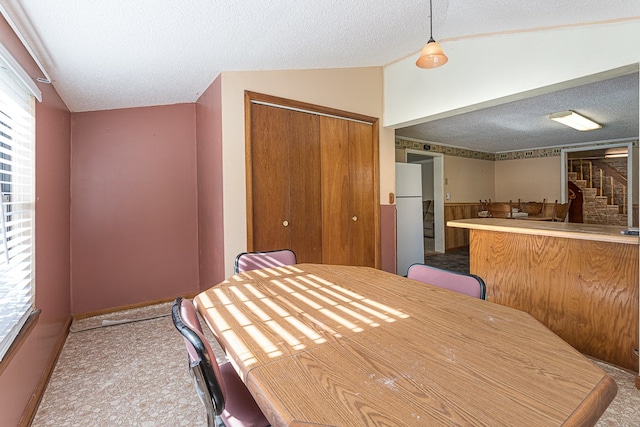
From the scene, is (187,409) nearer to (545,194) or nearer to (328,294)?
(328,294)

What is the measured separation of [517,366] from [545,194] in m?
7.02

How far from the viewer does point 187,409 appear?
168cm

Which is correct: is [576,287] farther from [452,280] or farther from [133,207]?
[133,207]

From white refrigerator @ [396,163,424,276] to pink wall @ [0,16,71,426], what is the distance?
11.3ft

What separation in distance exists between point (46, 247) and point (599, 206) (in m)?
10.3

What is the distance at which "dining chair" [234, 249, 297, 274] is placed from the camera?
200 centimetres

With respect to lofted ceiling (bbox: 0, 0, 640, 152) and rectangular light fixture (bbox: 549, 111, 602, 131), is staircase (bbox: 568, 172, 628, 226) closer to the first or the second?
rectangular light fixture (bbox: 549, 111, 602, 131)

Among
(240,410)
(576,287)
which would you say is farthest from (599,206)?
(240,410)

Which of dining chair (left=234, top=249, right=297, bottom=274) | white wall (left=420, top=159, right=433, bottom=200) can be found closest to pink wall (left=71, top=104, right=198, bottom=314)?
dining chair (left=234, top=249, right=297, bottom=274)

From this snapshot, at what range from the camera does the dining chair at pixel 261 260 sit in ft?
6.57

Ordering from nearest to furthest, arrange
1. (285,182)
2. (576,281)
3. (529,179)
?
1. (576,281)
2. (285,182)
3. (529,179)

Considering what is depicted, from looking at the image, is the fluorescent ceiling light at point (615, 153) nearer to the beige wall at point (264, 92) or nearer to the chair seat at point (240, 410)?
the beige wall at point (264, 92)

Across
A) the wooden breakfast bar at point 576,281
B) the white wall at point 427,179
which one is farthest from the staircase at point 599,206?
the wooden breakfast bar at point 576,281

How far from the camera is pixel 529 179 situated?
6555 millimetres
